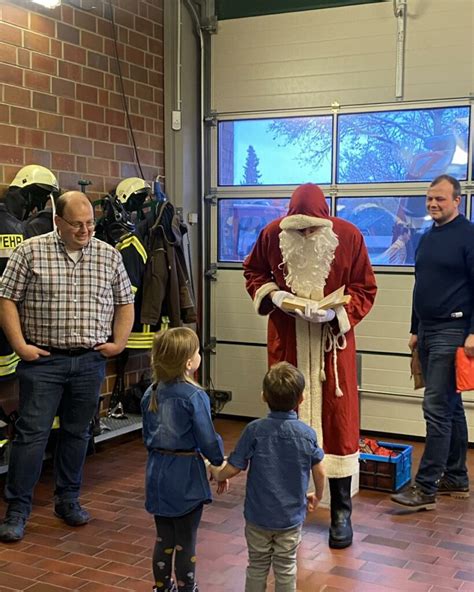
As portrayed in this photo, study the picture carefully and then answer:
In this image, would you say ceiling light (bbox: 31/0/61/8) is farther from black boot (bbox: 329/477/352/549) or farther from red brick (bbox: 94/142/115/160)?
black boot (bbox: 329/477/352/549)

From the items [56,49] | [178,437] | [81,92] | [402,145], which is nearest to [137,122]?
[81,92]

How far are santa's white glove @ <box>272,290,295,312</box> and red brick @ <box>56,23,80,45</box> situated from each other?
2.70 meters

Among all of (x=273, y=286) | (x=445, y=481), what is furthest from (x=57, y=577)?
(x=445, y=481)

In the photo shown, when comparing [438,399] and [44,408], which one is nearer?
[44,408]

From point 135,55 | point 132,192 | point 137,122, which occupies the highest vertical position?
point 135,55

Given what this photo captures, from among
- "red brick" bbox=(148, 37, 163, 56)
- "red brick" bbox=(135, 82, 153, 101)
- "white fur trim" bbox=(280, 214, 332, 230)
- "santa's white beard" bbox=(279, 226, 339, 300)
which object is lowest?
"santa's white beard" bbox=(279, 226, 339, 300)

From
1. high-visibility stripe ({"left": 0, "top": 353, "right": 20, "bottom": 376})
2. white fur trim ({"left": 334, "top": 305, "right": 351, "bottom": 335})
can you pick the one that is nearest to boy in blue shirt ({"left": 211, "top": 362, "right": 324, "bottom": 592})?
white fur trim ({"left": 334, "top": 305, "right": 351, "bottom": 335})

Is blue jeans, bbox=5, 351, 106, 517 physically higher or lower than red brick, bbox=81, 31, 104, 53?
lower

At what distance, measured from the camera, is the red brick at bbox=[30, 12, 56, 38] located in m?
5.08

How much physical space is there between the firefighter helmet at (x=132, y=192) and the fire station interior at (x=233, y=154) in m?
0.02

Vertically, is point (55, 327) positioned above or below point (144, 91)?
below

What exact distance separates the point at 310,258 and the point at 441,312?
1.01m

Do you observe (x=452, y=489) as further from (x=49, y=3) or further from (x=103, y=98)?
(x=49, y=3)

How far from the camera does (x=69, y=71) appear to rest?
5422 millimetres
